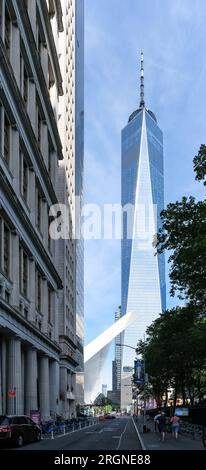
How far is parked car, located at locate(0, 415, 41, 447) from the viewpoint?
30.2 meters

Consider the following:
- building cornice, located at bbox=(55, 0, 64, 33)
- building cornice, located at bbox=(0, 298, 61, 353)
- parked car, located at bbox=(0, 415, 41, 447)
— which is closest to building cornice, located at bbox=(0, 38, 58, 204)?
building cornice, located at bbox=(0, 298, 61, 353)

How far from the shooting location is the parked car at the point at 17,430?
3023 centimetres

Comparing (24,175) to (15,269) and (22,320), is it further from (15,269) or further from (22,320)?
(22,320)

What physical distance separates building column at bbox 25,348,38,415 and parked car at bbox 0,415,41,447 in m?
23.7

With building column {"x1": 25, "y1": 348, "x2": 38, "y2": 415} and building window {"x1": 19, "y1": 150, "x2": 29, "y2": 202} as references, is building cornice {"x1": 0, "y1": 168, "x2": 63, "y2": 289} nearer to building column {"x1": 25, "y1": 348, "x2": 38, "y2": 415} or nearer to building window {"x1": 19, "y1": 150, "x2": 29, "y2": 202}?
building window {"x1": 19, "y1": 150, "x2": 29, "y2": 202}

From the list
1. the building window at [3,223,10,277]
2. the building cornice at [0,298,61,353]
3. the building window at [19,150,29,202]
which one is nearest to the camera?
the building cornice at [0,298,61,353]

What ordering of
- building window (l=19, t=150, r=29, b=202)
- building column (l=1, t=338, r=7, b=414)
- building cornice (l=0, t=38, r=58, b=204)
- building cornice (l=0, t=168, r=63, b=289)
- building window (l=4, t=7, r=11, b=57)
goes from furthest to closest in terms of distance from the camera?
building window (l=19, t=150, r=29, b=202) < building window (l=4, t=7, r=11, b=57) < building column (l=1, t=338, r=7, b=414) < building cornice (l=0, t=38, r=58, b=204) < building cornice (l=0, t=168, r=63, b=289)

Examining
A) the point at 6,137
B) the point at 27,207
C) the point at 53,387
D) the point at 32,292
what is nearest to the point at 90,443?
the point at 6,137

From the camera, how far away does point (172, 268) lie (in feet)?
111

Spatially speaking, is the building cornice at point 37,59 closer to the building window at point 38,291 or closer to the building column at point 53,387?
the building window at point 38,291

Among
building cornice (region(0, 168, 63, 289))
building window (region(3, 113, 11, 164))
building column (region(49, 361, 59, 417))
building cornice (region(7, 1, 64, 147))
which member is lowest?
building column (region(49, 361, 59, 417))

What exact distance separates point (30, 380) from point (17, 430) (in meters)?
28.8

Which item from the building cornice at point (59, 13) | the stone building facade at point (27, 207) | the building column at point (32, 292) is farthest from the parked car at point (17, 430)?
the building cornice at point (59, 13)
